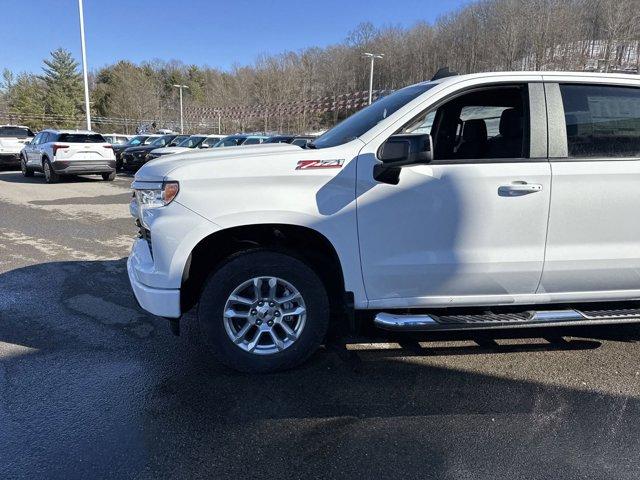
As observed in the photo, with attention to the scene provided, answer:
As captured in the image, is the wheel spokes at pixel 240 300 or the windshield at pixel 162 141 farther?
the windshield at pixel 162 141

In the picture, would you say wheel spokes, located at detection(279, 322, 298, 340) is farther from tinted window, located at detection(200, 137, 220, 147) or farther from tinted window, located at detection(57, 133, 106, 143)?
tinted window, located at detection(200, 137, 220, 147)

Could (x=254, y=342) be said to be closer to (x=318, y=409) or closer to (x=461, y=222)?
(x=318, y=409)

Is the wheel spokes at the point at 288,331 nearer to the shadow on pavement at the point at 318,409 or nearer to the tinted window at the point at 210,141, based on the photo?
the shadow on pavement at the point at 318,409

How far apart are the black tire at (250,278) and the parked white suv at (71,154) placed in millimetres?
13133

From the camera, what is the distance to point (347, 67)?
7356cm

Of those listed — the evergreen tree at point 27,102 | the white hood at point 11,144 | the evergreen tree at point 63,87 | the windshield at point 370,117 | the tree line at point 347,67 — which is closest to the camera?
the windshield at point 370,117

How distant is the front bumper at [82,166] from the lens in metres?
13.9

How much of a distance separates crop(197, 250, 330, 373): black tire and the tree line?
34818mm

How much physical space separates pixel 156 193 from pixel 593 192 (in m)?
2.85

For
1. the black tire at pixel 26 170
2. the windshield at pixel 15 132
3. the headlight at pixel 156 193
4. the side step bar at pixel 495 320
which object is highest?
the windshield at pixel 15 132

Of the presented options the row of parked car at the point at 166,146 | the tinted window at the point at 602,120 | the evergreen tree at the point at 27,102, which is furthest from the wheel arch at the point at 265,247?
the evergreen tree at the point at 27,102

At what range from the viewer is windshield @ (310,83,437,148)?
10.5ft

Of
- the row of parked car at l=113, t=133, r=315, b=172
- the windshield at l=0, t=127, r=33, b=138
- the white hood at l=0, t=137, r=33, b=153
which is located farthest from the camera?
the windshield at l=0, t=127, r=33, b=138

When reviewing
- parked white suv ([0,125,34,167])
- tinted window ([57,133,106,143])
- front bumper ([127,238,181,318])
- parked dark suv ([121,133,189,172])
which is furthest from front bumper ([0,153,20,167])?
front bumper ([127,238,181,318])
